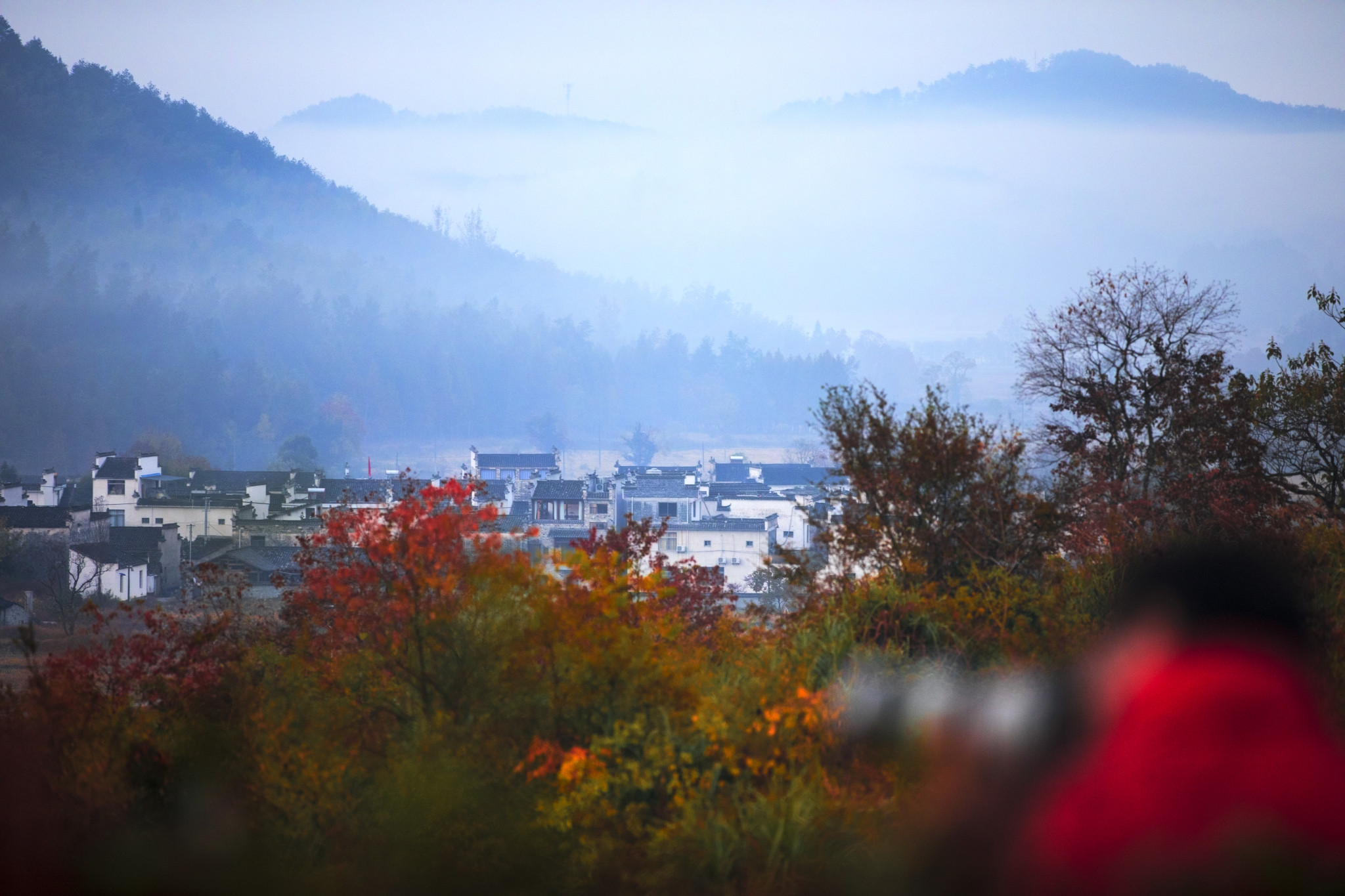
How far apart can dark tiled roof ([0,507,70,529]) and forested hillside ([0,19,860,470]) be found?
27115mm

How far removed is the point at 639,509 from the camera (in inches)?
1133

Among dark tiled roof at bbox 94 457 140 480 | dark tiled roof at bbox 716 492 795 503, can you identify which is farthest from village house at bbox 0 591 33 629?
dark tiled roof at bbox 716 492 795 503

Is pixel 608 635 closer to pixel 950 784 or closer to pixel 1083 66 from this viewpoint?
pixel 950 784

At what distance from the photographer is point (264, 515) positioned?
22.4 meters

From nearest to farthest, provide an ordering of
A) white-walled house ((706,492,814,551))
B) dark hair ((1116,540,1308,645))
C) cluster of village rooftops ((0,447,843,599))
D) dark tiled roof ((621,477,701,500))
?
1. dark hair ((1116,540,1308,645))
2. cluster of village rooftops ((0,447,843,599))
3. white-walled house ((706,492,814,551))
4. dark tiled roof ((621,477,701,500))

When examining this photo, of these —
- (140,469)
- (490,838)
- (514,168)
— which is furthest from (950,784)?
(514,168)

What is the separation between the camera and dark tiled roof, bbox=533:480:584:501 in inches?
1098

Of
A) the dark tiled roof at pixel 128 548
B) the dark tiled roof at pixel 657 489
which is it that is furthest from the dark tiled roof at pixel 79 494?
the dark tiled roof at pixel 657 489

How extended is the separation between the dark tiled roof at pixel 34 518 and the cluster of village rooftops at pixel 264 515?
1.7 inches

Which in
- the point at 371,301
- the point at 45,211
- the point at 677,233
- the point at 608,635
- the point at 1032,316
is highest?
the point at 677,233

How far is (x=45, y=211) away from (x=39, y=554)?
97.0 m

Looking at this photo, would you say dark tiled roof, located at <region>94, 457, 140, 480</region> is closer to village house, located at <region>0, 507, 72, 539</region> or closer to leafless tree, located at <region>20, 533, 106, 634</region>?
village house, located at <region>0, 507, 72, 539</region>

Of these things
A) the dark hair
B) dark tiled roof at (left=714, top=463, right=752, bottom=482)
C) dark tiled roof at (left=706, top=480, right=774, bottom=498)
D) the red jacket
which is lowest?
dark tiled roof at (left=706, top=480, right=774, bottom=498)

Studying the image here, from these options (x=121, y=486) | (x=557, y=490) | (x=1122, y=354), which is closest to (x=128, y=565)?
(x=121, y=486)
